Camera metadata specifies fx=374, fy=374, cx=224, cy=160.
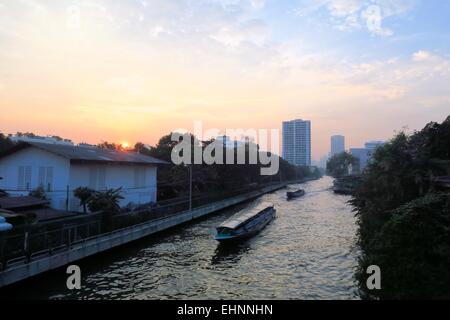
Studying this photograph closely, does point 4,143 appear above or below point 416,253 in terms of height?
above

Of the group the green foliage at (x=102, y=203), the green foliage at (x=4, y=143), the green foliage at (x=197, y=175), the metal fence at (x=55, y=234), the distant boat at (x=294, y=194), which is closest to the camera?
the metal fence at (x=55, y=234)

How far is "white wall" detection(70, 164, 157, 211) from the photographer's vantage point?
29656 millimetres

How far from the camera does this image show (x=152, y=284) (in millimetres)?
18297

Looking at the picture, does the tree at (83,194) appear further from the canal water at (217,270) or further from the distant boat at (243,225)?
the distant boat at (243,225)

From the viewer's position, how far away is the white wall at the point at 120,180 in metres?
29.7

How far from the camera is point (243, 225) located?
97.8ft

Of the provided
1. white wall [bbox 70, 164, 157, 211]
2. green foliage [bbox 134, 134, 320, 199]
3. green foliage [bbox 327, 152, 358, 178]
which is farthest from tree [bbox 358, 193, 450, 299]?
green foliage [bbox 327, 152, 358, 178]

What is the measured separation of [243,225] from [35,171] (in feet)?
57.0

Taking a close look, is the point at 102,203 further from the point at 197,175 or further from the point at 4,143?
the point at 4,143

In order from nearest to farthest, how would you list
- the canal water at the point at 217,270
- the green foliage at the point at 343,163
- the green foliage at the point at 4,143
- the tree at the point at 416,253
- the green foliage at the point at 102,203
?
the tree at the point at 416,253 → the canal water at the point at 217,270 → the green foliage at the point at 102,203 → the green foliage at the point at 4,143 → the green foliage at the point at 343,163

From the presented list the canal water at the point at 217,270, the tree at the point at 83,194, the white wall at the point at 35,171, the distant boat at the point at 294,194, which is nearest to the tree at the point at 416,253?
the canal water at the point at 217,270

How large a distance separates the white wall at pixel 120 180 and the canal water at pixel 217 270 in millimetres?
6717

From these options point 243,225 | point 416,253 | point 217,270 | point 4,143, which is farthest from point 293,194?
point 416,253

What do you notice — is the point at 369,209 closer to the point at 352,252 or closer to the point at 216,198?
the point at 352,252
